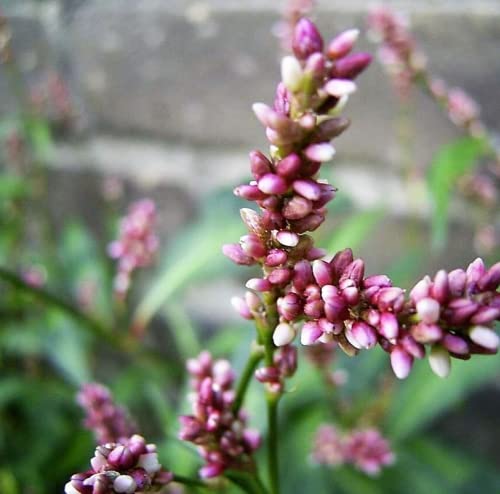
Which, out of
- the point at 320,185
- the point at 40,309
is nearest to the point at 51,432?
the point at 40,309

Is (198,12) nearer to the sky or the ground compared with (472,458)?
nearer to the sky

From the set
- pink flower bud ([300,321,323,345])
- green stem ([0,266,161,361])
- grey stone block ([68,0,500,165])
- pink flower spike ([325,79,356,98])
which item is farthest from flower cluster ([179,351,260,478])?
grey stone block ([68,0,500,165])

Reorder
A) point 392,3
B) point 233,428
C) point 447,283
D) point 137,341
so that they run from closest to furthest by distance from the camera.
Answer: point 447,283
point 233,428
point 392,3
point 137,341

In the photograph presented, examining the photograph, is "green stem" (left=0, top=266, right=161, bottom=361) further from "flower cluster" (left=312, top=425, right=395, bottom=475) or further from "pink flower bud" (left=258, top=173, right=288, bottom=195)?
"pink flower bud" (left=258, top=173, right=288, bottom=195)

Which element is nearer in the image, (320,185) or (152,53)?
(320,185)

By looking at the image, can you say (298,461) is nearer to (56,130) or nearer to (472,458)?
(472,458)

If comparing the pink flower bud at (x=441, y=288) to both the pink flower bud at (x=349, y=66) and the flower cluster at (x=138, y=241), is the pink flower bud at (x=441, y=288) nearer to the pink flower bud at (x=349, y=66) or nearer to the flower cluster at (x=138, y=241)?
the pink flower bud at (x=349, y=66)
